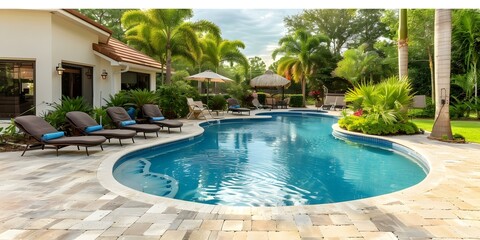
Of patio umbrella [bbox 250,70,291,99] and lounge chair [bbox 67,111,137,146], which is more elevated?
patio umbrella [bbox 250,70,291,99]

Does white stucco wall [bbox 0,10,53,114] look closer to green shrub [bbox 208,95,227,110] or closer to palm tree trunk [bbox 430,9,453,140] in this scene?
palm tree trunk [bbox 430,9,453,140]

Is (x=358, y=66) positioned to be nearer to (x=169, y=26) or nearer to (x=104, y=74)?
(x=169, y=26)

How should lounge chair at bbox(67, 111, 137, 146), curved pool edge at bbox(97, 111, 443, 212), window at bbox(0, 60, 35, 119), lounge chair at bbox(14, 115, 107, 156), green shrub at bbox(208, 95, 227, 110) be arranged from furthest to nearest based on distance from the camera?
1. green shrub at bbox(208, 95, 227, 110)
2. window at bbox(0, 60, 35, 119)
3. lounge chair at bbox(67, 111, 137, 146)
4. lounge chair at bbox(14, 115, 107, 156)
5. curved pool edge at bbox(97, 111, 443, 212)

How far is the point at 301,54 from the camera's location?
102 ft

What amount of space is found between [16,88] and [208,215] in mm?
10319

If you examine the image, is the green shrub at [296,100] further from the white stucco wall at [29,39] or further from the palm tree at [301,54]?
the white stucco wall at [29,39]

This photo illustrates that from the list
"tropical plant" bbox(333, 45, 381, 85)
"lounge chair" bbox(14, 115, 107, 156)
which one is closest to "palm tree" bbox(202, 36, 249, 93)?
"tropical plant" bbox(333, 45, 381, 85)

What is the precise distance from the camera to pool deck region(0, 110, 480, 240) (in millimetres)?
3658

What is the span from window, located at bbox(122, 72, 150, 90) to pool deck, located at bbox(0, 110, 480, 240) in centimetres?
1151

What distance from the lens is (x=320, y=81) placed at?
33.6 metres

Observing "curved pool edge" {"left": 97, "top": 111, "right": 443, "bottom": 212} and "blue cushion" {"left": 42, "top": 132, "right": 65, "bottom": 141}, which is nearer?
"curved pool edge" {"left": 97, "top": 111, "right": 443, "bottom": 212}

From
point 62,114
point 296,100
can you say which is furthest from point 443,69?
point 296,100
